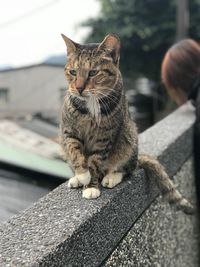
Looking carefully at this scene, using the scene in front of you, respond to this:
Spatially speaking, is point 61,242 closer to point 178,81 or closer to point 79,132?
point 79,132

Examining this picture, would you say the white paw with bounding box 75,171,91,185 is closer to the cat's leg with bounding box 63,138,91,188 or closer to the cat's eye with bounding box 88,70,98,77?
the cat's leg with bounding box 63,138,91,188

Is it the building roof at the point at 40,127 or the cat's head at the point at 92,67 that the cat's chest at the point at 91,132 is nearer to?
the cat's head at the point at 92,67

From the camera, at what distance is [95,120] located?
2670 mm

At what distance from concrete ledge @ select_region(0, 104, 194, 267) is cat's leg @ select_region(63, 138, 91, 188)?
0.05 metres

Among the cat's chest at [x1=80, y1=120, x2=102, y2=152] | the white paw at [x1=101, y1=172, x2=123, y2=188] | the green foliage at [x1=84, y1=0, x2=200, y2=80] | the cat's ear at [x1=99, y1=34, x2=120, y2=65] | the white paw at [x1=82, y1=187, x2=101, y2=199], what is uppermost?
the cat's ear at [x1=99, y1=34, x2=120, y2=65]

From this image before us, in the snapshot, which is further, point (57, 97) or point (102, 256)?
point (57, 97)

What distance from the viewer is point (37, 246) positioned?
72.0 inches

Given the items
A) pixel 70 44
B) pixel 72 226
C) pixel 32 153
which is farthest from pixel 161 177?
pixel 32 153

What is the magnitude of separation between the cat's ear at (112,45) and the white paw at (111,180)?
551 millimetres

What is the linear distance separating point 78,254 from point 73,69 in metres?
0.95

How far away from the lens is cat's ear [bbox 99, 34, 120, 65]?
264 cm

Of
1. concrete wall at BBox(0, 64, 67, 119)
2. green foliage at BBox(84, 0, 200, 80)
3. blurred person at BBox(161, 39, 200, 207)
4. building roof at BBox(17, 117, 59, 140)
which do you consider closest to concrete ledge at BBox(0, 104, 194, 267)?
blurred person at BBox(161, 39, 200, 207)

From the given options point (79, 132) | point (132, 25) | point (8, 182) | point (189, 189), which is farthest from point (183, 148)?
point (132, 25)

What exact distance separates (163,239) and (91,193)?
113 cm
